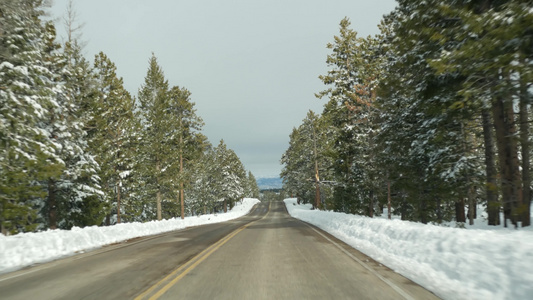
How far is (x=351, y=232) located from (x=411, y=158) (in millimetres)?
5670

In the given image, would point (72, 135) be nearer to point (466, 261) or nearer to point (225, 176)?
point (466, 261)

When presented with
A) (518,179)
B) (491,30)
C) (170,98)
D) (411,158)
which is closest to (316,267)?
(491,30)

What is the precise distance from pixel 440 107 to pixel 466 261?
593 cm

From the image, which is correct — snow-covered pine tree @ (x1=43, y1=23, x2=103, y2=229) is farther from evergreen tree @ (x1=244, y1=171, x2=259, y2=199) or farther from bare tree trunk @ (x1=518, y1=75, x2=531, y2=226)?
evergreen tree @ (x1=244, y1=171, x2=259, y2=199)

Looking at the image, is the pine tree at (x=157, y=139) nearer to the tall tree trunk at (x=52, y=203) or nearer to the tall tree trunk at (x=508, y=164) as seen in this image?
the tall tree trunk at (x=52, y=203)

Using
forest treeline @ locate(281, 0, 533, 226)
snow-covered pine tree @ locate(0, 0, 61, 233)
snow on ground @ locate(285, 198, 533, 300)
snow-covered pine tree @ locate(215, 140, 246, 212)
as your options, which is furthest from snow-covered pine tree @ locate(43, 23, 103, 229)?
snow-covered pine tree @ locate(215, 140, 246, 212)

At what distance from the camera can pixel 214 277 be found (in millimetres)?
6367

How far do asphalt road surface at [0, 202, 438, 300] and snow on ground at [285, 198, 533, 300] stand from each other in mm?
443

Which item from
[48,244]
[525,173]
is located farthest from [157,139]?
[525,173]

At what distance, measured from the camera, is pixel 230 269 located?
7.16m

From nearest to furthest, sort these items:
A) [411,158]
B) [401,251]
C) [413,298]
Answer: [413,298]
[401,251]
[411,158]

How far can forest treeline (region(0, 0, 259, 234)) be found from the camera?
12.1m

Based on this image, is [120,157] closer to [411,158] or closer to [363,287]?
[411,158]

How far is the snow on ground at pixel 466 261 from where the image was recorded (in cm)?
461
